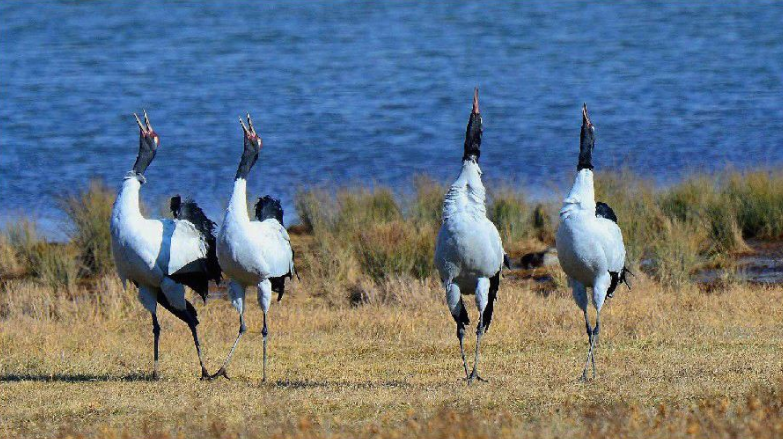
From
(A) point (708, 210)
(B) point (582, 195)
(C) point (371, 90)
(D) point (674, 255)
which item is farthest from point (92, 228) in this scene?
(C) point (371, 90)

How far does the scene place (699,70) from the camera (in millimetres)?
37156

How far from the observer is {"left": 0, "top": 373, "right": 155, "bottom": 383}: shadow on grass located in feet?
37.2

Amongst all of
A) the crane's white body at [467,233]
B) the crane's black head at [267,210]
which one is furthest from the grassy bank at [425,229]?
the crane's white body at [467,233]

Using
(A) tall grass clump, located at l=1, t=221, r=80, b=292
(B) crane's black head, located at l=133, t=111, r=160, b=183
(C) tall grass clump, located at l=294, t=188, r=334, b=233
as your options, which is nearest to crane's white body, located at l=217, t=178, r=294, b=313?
(B) crane's black head, located at l=133, t=111, r=160, b=183

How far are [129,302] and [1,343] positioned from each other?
1.91m

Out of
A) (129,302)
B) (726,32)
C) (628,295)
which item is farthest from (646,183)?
(726,32)

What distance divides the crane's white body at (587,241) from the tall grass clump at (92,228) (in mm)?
7800

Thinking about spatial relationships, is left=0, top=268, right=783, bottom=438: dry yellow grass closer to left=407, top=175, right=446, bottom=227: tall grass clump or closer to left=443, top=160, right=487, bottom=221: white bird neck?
left=443, top=160, right=487, bottom=221: white bird neck

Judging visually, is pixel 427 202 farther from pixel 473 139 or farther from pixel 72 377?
pixel 473 139

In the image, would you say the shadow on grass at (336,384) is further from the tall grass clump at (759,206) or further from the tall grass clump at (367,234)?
the tall grass clump at (759,206)

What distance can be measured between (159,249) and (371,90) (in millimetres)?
23597

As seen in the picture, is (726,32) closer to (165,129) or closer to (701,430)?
(165,129)

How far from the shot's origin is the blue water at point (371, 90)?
82.0 feet

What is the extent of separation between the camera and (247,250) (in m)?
11.1
